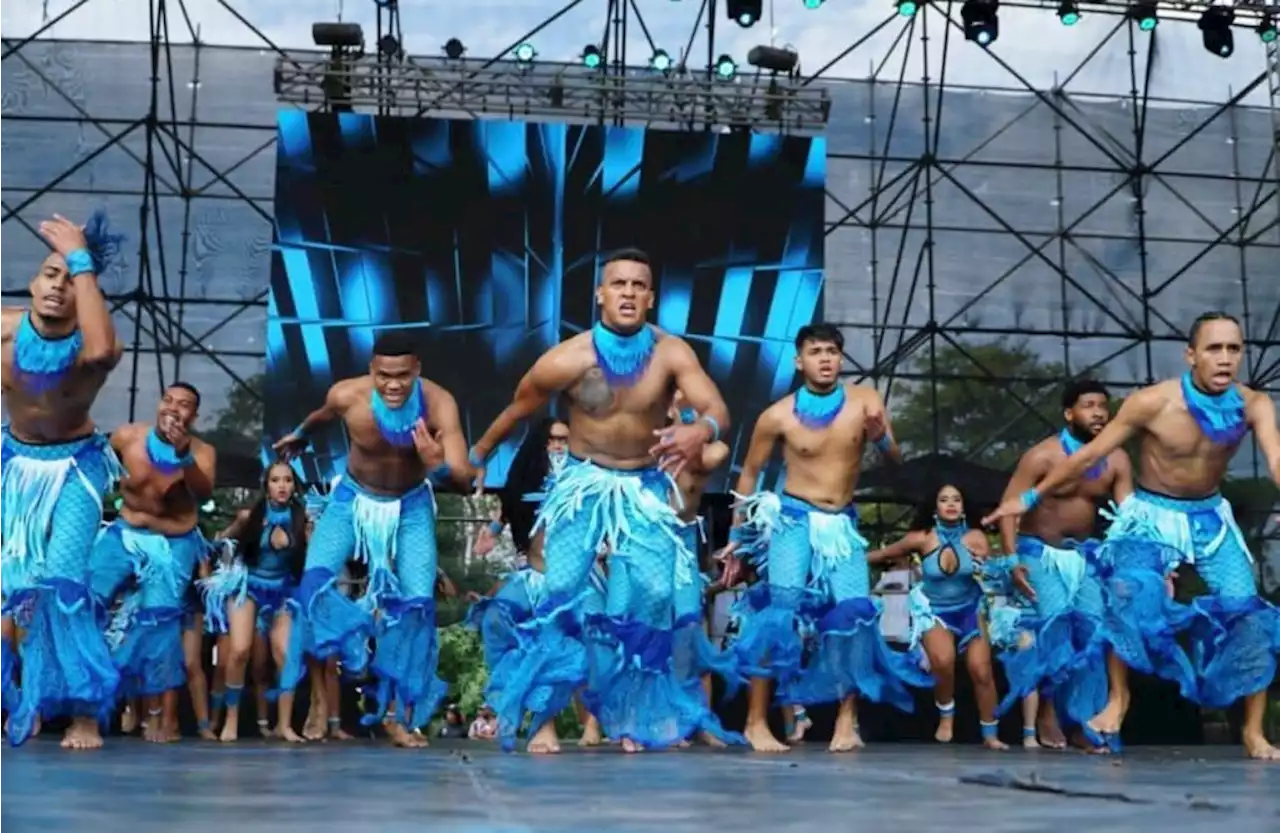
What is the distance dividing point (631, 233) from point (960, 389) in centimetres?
316

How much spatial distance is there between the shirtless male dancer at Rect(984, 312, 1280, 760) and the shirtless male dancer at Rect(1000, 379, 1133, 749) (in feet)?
1.68

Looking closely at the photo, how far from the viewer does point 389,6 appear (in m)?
12.1

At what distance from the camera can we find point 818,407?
17.9 feet

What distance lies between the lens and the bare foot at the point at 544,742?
4.49 meters

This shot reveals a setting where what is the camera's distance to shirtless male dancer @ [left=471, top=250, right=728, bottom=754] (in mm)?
4422

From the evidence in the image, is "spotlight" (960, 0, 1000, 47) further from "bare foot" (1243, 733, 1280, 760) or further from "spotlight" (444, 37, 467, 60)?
→ "bare foot" (1243, 733, 1280, 760)

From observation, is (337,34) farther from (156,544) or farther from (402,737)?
(402,737)

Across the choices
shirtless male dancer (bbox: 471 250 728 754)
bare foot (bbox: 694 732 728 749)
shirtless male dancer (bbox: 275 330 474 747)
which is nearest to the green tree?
bare foot (bbox: 694 732 728 749)

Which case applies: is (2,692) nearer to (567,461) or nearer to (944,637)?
(567,461)

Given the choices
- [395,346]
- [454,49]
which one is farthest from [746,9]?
[395,346]

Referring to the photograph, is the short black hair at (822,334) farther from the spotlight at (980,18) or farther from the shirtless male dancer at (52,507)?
the spotlight at (980,18)

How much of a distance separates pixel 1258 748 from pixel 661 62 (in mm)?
7576

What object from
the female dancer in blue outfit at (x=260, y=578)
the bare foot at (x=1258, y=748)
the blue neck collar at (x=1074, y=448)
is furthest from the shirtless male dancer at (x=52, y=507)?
the blue neck collar at (x=1074, y=448)

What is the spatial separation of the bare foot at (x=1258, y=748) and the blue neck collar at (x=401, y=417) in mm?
2683
